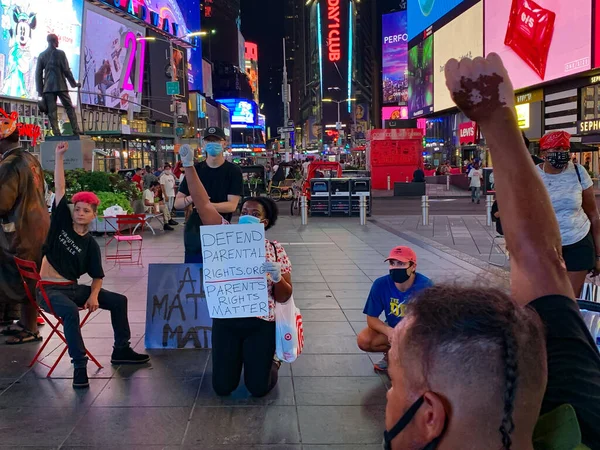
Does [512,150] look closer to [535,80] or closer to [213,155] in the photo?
[213,155]

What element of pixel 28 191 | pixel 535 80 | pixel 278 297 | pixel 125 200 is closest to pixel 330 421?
pixel 278 297

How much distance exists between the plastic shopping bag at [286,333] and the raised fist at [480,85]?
3.65 m

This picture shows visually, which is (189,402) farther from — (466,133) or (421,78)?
(421,78)

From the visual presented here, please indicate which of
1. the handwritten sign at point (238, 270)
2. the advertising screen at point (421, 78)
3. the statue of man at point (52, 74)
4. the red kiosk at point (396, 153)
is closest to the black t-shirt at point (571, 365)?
the handwritten sign at point (238, 270)

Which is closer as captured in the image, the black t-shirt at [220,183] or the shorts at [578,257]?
the shorts at [578,257]

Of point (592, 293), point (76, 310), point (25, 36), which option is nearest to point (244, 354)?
point (76, 310)

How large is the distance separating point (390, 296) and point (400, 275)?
0.84 feet

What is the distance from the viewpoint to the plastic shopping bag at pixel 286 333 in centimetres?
487

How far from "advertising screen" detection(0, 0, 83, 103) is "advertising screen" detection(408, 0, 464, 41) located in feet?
104

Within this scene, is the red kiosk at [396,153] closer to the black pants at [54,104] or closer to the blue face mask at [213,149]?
the black pants at [54,104]

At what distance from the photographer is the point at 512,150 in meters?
1.49

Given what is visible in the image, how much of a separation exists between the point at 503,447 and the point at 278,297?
3872 millimetres

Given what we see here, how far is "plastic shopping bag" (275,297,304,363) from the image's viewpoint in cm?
487

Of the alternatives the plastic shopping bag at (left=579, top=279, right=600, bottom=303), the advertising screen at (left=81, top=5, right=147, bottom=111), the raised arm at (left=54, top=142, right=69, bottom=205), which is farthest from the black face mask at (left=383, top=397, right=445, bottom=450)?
the advertising screen at (left=81, top=5, right=147, bottom=111)
